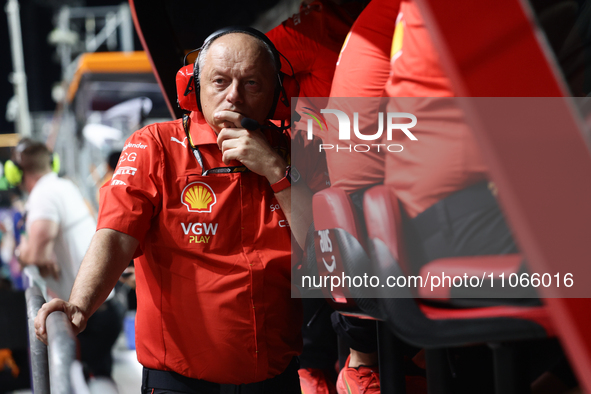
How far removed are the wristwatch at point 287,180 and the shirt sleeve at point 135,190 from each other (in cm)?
30

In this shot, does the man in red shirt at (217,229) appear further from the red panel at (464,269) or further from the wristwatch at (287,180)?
the red panel at (464,269)

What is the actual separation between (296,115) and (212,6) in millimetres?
1433

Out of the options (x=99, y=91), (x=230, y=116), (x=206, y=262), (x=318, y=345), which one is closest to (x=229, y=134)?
(x=230, y=116)

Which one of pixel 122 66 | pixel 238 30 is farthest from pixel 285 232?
pixel 122 66

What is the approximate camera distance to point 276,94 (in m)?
1.48

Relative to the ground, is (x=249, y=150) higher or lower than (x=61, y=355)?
higher

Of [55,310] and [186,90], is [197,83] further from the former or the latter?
[55,310]

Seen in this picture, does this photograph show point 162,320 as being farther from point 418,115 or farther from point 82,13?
point 82,13

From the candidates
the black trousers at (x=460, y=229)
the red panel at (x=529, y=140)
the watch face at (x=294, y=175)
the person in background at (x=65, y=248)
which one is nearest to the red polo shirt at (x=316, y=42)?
the watch face at (x=294, y=175)

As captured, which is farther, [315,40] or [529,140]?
[315,40]

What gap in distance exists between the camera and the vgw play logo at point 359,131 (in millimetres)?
1065

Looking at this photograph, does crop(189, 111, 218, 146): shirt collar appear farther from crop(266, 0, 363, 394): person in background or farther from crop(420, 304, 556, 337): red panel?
crop(420, 304, 556, 337): red panel

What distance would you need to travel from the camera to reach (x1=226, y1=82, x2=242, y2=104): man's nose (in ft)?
4.56

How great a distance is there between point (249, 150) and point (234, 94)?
146 mm
